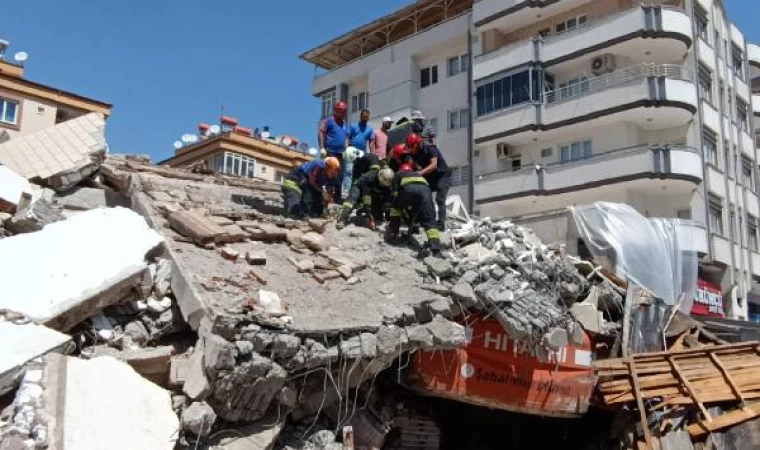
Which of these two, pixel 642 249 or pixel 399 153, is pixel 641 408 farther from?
pixel 399 153

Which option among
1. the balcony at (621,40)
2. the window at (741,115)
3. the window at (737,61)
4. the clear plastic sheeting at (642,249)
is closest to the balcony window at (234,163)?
the balcony at (621,40)

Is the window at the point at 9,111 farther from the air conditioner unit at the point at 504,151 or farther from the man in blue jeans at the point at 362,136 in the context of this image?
the man in blue jeans at the point at 362,136

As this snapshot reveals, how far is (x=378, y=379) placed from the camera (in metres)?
7.49

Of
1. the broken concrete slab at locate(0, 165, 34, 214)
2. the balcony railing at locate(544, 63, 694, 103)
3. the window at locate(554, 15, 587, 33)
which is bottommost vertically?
the broken concrete slab at locate(0, 165, 34, 214)

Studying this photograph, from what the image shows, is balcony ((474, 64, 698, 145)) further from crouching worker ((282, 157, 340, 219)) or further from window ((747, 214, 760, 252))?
crouching worker ((282, 157, 340, 219))

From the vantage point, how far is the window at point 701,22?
25256mm

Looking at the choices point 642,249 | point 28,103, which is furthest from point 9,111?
point 642,249

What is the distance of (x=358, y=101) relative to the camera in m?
34.2

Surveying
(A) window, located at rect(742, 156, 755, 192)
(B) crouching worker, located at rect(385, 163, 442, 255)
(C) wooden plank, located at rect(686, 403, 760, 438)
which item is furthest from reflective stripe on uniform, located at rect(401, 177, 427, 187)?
(A) window, located at rect(742, 156, 755, 192)

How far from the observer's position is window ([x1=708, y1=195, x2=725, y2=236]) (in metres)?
24.1

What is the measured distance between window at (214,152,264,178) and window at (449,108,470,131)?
438 inches

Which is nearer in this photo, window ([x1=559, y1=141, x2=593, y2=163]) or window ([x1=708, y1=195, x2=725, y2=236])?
window ([x1=708, y1=195, x2=725, y2=236])

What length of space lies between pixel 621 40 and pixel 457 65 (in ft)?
26.7

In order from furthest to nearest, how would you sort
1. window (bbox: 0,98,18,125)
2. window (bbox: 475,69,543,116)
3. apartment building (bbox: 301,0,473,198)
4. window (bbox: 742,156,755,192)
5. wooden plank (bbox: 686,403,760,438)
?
apartment building (bbox: 301,0,473,198)
window (bbox: 742,156,755,192)
window (bbox: 0,98,18,125)
window (bbox: 475,69,543,116)
wooden plank (bbox: 686,403,760,438)
